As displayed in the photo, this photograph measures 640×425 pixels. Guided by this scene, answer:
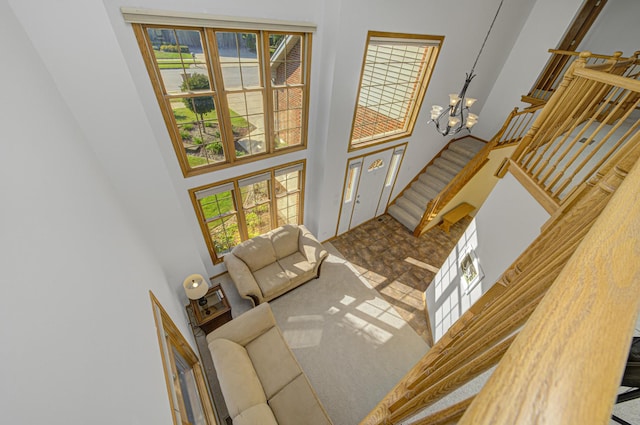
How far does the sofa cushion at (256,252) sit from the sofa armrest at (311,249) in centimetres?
59

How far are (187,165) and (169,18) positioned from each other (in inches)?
65.2

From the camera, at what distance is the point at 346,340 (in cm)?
422

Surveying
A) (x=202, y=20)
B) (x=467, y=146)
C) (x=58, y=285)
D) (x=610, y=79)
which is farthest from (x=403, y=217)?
(x=58, y=285)

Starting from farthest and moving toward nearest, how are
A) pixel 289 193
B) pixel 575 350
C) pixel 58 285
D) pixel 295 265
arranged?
pixel 289 193, pixel 295 265, pixel 58 285, pixel 575 350

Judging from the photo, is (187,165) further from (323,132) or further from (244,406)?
(244,406)

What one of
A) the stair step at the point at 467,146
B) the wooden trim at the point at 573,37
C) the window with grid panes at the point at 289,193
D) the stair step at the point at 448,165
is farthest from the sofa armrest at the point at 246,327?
the wooden trim at the point at 573,37

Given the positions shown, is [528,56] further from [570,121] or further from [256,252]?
[256,252]

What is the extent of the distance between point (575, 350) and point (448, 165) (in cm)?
717

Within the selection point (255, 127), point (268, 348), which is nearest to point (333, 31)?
point (255, 127)

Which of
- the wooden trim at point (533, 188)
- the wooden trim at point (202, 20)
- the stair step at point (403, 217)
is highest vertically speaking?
the wooden trim at point (202, 20)

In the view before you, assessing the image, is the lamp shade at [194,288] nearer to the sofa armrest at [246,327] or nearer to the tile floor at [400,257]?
the sofa armrest at [246,327]

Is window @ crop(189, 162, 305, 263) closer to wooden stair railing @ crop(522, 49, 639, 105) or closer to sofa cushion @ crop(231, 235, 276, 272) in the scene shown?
sofa cushion @ crop(231, 235, 276, 272)

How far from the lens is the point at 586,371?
1.17 ft

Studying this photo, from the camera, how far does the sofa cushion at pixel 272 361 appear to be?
10.4 ft
